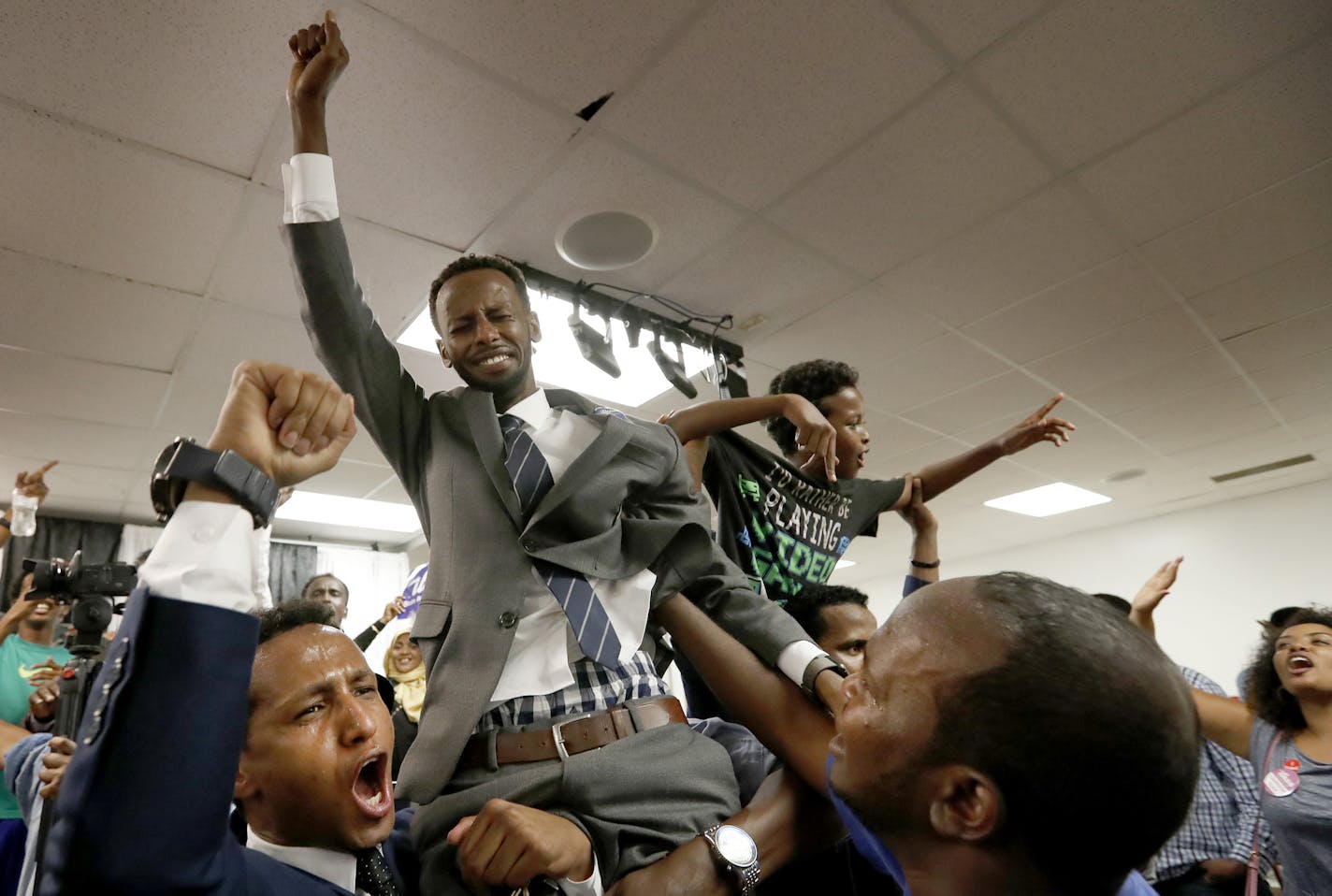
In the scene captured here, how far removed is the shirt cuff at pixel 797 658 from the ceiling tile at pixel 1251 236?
301 cm

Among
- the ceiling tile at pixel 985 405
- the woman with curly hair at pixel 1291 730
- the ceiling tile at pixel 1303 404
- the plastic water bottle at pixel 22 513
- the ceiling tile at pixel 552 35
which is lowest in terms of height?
the woman with curly hair at pixel 1291 730

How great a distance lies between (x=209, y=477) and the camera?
0.59m

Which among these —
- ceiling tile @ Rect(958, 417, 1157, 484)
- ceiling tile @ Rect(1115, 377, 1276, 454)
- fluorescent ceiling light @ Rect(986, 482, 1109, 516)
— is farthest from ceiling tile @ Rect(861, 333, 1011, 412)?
fluorescent ceiling light @ Rect(986, 482, 1109, 516)

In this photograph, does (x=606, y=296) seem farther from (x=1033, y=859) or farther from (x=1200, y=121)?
(x=1033, y=859)

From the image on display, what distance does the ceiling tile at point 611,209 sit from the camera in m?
2.55

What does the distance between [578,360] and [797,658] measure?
2856 mm

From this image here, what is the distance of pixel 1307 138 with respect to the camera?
2.65 metres

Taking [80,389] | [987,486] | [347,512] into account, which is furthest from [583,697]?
[987,486]

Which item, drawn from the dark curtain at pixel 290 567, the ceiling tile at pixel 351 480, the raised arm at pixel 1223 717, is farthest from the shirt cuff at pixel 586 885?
the dark curtain at pixel 290 567

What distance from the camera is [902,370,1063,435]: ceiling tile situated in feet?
15.0

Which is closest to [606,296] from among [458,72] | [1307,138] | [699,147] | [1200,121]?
[699,147]

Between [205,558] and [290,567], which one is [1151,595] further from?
[290,567]

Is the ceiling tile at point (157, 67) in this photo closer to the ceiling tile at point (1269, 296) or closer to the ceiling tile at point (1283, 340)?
the ceiling tile at point (1269, 296)

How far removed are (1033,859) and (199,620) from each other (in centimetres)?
82
